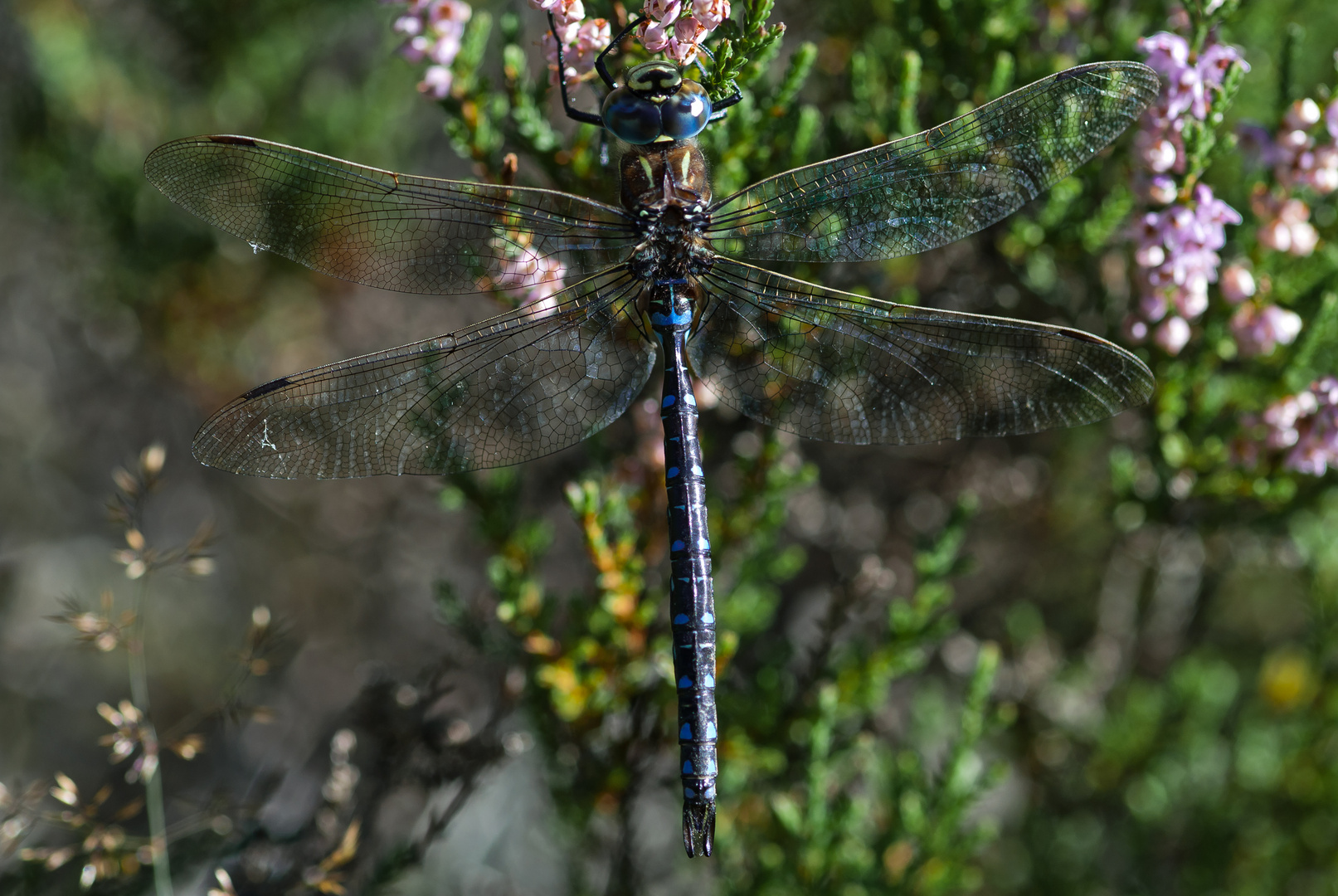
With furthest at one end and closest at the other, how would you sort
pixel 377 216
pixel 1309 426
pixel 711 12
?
1. pixel 1309 426
2. pixel 377 216
3. pixel 711 12

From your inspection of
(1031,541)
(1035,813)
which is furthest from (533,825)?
(1031,541)

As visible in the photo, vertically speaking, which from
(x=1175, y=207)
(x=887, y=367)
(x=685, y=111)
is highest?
(x=685, y=111)

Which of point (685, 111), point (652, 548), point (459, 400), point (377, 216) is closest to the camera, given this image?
point (685, 111)

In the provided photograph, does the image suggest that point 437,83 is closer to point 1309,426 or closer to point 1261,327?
point 1261,327

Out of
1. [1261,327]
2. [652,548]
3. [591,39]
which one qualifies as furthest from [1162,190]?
[652,548]

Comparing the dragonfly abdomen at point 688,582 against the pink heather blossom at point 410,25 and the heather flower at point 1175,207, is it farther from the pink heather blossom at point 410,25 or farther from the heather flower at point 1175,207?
the heather flower at point 1175,207

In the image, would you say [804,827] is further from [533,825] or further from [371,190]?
[371,190]

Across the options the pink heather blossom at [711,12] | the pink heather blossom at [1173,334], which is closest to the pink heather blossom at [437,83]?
the pink heather blossom at [711,12]

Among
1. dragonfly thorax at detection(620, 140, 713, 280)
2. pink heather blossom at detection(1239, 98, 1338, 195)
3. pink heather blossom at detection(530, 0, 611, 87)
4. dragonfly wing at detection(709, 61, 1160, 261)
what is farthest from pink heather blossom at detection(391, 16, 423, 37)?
pink heather blossom at detection(1239, 98, 1338, 195)
